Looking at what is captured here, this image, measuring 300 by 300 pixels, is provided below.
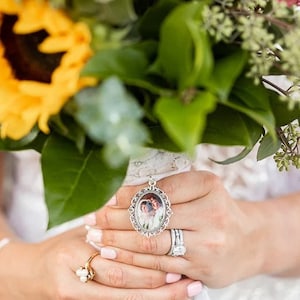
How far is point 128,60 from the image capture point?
19.2 inches

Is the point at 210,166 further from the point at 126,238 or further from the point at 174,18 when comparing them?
the point at 174,18

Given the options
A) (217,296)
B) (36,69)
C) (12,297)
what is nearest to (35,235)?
(12,297)

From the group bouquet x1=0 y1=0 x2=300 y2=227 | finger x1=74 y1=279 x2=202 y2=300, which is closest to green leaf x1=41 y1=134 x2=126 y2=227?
bouquet x1=0 y1=0 x2=300 y2=227

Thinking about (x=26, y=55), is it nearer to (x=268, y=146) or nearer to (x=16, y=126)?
(x=16, y=126)

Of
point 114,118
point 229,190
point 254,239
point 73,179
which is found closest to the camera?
point 114,118

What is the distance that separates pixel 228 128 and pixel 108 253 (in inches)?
8.6

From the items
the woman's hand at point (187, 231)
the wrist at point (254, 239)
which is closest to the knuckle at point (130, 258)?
the woman's hand at point (187, 231)

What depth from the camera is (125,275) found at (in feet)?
2.45

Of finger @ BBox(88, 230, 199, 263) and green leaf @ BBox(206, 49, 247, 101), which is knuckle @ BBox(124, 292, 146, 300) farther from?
green leaf @ BBox(206, 49, 247, 101)

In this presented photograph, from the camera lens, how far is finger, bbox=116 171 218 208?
0.72 meters

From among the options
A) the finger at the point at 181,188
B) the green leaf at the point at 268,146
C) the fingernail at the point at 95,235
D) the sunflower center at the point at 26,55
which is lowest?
the fingernail at the point at 95,235

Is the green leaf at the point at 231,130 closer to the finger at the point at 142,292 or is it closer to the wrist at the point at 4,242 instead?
the finger at the point at 142,292

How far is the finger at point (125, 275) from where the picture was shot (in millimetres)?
746

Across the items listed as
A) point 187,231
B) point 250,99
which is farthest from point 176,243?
point 250,99
